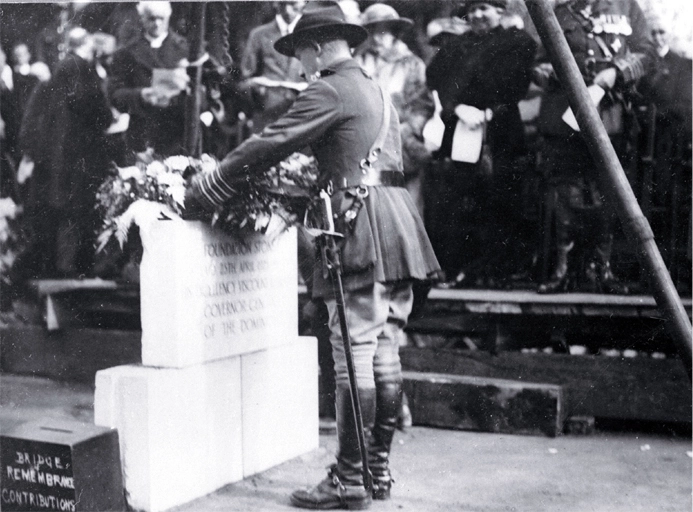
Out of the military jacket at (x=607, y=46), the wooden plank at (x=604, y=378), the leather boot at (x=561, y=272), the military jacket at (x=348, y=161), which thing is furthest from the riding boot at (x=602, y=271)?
the military jacket at (x=348, y=161)

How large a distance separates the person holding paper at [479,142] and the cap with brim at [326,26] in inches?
86.2

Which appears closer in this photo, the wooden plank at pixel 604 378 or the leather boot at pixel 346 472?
the leather boot at pixel 346 472

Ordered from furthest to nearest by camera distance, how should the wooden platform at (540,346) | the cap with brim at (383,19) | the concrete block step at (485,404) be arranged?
1. the cap with brim at (383,19)
2. the wooden platform at (540,346)
3. the concrete block step at (485,404)

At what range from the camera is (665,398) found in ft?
16.7

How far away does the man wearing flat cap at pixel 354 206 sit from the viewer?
3.59 metres

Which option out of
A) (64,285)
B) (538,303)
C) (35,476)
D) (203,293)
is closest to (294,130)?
(203,293)

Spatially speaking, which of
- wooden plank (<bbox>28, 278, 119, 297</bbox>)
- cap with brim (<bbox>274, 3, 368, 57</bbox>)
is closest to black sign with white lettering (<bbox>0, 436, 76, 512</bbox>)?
cap with brim (<bbox>274, 3, 368, 57</bbox>)

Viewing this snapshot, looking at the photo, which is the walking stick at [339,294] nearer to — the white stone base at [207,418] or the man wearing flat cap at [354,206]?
the man wearing flat cap at [354,206]

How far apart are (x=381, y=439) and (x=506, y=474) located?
86cm

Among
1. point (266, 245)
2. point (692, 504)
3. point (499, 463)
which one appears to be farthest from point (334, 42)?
point (692, 504)

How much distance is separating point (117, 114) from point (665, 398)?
4559 mm

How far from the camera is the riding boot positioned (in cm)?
557

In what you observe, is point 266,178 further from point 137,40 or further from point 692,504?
point 137,40

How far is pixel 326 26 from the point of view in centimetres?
372
